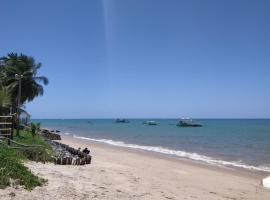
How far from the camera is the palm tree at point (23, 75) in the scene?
1800 inches

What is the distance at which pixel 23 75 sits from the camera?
149 feet

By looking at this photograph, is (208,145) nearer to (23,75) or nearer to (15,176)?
(23,75)

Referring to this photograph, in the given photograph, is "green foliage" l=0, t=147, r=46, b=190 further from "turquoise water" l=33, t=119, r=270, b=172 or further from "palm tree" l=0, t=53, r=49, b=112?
"palm tree" l=0, t=53, r=49, b=112

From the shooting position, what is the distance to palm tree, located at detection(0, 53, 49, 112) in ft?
150

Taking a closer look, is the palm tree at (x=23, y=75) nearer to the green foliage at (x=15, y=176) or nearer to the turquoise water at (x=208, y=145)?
A: the turquoise water at (x=208, y=145)

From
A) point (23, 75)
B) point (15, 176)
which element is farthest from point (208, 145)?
point (15, 176)

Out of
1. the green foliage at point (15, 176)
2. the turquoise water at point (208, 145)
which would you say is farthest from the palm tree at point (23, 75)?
the green foliage at point (15, 176)

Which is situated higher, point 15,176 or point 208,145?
point 15,176

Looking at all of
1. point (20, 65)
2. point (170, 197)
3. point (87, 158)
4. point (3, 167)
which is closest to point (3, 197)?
point (3, 167)

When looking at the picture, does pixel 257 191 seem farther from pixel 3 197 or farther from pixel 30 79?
pixel 30 79

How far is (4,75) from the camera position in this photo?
1839 inches

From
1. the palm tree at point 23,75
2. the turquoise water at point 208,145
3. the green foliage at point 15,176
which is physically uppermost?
the palm tree at point 23,75

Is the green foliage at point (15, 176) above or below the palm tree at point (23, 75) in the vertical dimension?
below

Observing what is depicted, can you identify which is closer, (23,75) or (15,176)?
(15,176)
